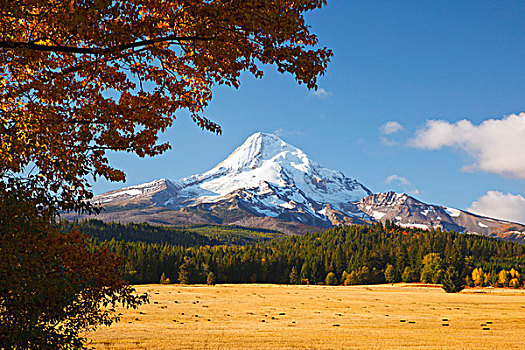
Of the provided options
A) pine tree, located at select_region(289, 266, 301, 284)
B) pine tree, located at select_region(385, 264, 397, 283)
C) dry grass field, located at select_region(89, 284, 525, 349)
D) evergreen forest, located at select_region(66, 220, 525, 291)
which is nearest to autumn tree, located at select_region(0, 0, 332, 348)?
dry grass field, located at select_region(89, 284, 525, 349)

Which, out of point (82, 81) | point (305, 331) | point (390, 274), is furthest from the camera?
point (390, 274)

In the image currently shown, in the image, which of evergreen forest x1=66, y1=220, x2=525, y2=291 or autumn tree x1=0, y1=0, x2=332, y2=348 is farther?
evergreen forest x1=66, y1=220, x2=525, y2=291

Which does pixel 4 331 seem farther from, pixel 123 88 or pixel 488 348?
pixel 488 348

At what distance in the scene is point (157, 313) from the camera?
39938 millimetres

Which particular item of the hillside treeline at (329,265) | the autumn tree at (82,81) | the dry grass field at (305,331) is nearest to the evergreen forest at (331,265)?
the hillside treeline at (329,265)

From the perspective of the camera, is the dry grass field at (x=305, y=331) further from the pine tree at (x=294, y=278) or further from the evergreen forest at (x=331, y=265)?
the pine tree at (x=294, y=278)

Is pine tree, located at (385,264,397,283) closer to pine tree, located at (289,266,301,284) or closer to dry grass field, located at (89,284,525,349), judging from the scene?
pine tree, located at (289,266,301,284)

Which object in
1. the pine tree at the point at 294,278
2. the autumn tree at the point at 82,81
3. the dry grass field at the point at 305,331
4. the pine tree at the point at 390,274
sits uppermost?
the autumn tree at the point at 82,81

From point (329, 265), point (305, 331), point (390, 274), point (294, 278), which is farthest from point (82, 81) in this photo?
point (329, 265)

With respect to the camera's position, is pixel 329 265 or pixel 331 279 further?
pixel 329 265

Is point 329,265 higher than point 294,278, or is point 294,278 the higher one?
point 329,265

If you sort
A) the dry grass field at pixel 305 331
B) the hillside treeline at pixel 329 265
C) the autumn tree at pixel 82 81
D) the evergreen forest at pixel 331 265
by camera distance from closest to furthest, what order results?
the autumn tree at pixel 82 81 → the dry grass field at pixel 305 331 → the evergreen forest at pixel 331 265 → the hillside treeline at pixel 329 265

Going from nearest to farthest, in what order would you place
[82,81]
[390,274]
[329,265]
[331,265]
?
[82,81] → [390,274] → [329,265] → [331,265]

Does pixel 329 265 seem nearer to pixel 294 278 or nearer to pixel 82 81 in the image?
pixel 294 278
